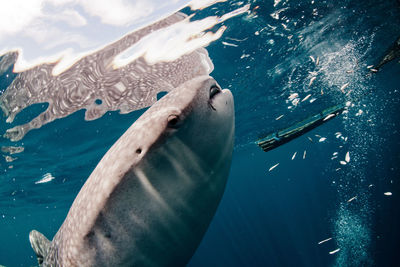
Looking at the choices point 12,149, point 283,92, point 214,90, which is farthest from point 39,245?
point 283,92

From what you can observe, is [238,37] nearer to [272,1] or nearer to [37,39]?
[272,1]

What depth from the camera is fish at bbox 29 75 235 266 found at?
5.43 feet

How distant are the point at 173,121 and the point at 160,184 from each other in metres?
0.47

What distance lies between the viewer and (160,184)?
170cm

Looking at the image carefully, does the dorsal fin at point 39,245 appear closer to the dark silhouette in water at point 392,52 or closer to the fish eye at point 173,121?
the fish eye at point 173,121

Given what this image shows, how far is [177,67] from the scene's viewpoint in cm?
1035

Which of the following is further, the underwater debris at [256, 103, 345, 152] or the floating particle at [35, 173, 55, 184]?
the floating particle at [35, 173, 55, 184]

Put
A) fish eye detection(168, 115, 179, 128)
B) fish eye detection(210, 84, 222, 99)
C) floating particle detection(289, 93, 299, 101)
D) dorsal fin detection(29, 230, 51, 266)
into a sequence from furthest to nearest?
floating particle detection(289, 93, 299, 101)
dorsal fin detection(29, 230, 51, 266)
fish eye detection(210, 84, 222, 99)
fish eye detection(168, 115, 179, 128)

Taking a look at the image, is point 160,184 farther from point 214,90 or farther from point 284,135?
point 284,135

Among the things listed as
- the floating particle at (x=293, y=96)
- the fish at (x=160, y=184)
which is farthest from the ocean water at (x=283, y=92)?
the fish at (x=160, y=184)

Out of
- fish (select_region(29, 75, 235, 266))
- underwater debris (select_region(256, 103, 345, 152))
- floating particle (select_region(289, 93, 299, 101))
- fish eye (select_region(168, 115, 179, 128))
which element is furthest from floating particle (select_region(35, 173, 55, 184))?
fish eye (select_region(168, 115, 179, 128))

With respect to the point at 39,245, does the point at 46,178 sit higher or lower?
lower

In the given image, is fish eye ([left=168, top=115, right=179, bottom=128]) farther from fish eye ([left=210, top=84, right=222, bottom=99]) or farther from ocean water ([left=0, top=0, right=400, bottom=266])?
ocean water ([left=0, top=0, right=400, bottom=266])

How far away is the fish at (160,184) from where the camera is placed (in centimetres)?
166
